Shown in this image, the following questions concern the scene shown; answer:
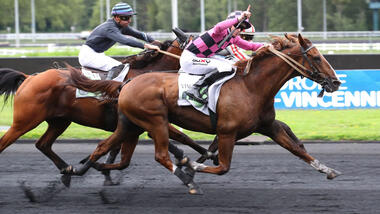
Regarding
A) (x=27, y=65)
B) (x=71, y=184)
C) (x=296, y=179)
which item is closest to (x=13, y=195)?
(x=71, y=184)

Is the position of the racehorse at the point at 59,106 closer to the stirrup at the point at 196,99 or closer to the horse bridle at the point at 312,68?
the stirrup at the point at 196,99

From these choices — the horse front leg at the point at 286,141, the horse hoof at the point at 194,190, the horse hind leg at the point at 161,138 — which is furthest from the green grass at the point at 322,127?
the horse hoof at the point at 194,190

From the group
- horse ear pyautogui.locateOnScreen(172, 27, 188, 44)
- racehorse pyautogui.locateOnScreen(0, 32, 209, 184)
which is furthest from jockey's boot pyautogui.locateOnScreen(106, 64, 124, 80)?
horse ear pyautogui.locateOnScreen(172, 27, 188, 44)

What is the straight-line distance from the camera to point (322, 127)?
1304cm

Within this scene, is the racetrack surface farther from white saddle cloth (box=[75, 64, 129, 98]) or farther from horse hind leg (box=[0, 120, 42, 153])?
white saddle cloth (box=[75, 64, 129, 98])

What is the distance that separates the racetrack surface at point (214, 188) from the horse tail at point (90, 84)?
112 centimetres

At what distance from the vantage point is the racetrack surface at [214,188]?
6.59m

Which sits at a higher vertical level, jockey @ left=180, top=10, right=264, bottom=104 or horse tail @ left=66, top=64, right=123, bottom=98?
jockey @ left=180, top=10, right=264, bottom=104

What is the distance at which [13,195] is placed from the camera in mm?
7328

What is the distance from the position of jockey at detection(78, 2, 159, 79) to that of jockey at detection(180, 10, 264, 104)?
0.85m

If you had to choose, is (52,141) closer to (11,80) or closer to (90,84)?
(11,80)

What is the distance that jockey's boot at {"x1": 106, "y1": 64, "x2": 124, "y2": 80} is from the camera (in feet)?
26.8

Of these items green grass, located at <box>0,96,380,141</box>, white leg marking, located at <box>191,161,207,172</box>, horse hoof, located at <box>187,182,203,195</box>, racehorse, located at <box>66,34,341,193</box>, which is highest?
racehorse, located at <box>66,34,341,193</box>

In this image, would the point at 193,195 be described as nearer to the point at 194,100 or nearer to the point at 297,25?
the point at 194,100
